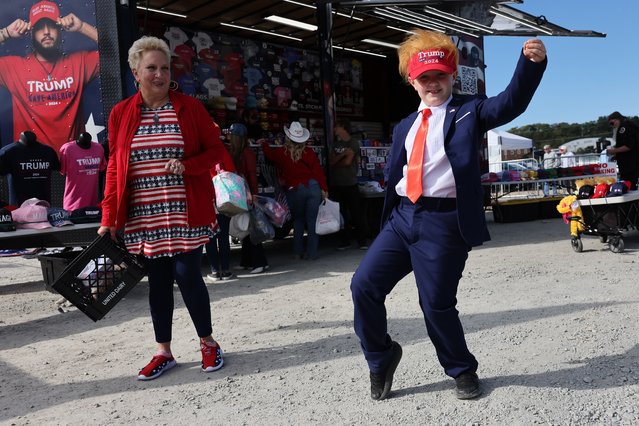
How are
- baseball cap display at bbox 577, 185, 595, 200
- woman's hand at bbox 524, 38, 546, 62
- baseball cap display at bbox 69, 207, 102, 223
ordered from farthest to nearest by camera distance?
baseball cap display at bbox 577, 185, 595, 200 → baseball cap display at bbox 69, 207, 102, 223 → woman's hand at bbox 524, 38, 546, 62

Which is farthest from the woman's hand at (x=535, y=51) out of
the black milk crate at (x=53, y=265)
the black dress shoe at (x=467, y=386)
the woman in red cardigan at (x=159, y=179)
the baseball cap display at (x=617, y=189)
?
the baseball cap display at (x=617, y=189)

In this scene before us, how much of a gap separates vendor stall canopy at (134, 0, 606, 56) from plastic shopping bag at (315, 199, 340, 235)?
10.0 ft

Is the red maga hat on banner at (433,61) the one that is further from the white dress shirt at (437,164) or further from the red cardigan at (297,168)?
the red cardigan at (297,168)

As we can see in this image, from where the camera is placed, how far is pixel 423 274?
8.50ft

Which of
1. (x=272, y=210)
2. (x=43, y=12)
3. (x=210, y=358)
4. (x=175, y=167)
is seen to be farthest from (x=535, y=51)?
(x=43, y=12)

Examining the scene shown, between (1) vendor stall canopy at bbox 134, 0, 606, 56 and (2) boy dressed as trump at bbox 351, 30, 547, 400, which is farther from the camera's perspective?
(1) vendor stall canopy at bbox 134, 0, 606, 56

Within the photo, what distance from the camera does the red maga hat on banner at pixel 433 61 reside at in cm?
250

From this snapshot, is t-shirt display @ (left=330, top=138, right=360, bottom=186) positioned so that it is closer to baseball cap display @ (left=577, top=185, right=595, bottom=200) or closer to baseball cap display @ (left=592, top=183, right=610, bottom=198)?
baseball cap display @ (left=577, top=185, right=595, bottom=200)

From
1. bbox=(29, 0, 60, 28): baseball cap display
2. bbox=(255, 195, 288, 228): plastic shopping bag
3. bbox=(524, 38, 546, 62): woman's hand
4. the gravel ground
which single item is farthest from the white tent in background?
bbox=(524, 38, 546, 62): woman's hand

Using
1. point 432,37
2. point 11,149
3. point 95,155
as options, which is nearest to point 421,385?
point 432,37

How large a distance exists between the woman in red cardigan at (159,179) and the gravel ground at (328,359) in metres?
0.48

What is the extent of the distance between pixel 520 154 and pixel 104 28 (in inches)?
884

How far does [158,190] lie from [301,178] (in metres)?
4.41

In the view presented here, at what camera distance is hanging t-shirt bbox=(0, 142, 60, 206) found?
6293 mm
